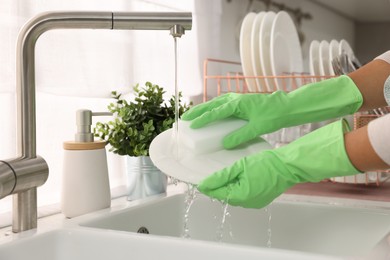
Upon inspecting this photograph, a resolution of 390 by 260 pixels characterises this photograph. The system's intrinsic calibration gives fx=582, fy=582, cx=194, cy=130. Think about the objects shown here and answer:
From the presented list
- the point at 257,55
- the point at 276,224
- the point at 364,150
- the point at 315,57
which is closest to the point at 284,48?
the point at 315,57

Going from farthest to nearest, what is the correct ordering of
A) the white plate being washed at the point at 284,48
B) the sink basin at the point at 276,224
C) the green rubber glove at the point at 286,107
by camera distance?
the white plate being washed at the point at 284,48 < the sink basin at the point at 276,224 < the green rubber glove at the point at 286,107

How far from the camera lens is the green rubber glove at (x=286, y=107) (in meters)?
1.08

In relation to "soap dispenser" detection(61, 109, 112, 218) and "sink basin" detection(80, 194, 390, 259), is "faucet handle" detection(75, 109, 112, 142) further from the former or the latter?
"sink basin" detection(80, 194, 390, 259)

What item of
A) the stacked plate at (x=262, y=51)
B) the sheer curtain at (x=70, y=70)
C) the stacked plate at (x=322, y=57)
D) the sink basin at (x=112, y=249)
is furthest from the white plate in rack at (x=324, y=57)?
the sink basin at (x=112, y=249)

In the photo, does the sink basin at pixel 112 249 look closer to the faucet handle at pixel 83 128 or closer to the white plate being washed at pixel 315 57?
the faucet handle at pixel 83 128

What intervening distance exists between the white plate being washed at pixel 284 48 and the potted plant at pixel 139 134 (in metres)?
0.53

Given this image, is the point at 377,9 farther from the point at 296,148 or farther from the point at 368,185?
the point at 296,148

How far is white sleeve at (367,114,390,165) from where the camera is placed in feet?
2.77

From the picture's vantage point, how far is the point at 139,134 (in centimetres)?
127

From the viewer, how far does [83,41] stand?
1399mm

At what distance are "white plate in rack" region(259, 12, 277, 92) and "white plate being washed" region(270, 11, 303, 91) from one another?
0.06 ft

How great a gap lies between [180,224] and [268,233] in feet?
0.66

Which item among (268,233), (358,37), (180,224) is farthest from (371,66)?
(358,37)

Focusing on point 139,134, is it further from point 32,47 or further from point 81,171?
point 32,47
